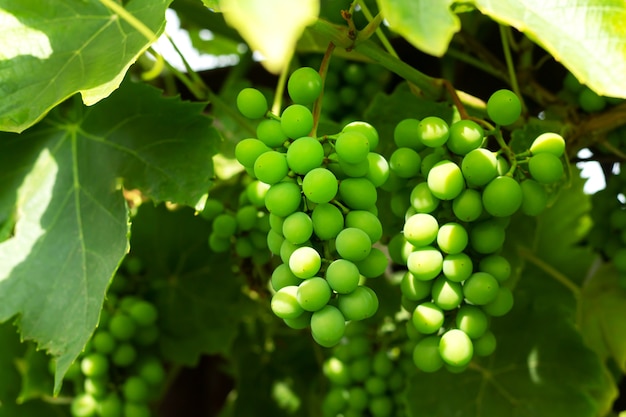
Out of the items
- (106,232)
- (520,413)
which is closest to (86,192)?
(106,232)

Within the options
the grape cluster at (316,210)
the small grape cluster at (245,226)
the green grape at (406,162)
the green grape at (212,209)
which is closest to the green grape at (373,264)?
the grape cluster at (316,210)

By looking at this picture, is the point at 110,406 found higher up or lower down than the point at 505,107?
lower down

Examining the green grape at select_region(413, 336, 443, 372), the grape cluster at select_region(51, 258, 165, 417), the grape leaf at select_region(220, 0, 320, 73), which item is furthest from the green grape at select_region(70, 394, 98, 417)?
the grape leaf at select_region(220, 0, 320, 73)

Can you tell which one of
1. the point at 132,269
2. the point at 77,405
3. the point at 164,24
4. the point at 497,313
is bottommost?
the point at 77,405

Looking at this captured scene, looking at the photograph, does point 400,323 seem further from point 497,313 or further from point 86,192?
point 86,192

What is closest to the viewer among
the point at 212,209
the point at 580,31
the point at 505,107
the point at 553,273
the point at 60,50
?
the point at 580,31

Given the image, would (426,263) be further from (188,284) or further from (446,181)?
(188,284)

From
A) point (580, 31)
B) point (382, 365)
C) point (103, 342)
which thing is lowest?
point (103, 342)

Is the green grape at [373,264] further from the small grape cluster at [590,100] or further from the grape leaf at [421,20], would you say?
the small grape cluster at [590,100]

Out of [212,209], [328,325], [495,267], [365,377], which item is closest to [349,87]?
[212,209]
